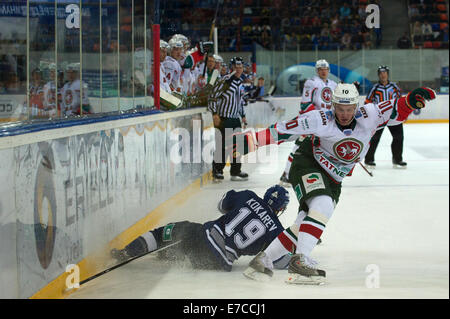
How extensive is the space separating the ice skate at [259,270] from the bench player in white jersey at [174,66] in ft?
9.06

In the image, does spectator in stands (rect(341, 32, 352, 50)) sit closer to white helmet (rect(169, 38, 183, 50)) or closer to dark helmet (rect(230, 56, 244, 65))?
dark helmet (rect(230, 56, 244, 65))

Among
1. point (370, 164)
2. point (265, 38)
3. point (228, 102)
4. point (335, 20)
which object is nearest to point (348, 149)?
point (228, 102)

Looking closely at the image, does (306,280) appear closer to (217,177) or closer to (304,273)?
(304,273)

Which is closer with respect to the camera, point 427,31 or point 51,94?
point 51,94

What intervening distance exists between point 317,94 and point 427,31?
9888mm

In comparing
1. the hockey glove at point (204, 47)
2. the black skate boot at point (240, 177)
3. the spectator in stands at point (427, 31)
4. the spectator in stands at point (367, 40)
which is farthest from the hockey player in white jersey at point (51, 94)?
the spectator in stands at point (427, 31)

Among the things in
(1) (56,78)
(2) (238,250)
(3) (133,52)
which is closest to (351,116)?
(2) (238,250)

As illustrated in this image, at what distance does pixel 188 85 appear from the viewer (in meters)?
6.93

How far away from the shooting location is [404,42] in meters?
14.1

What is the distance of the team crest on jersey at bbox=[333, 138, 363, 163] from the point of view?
144 inches

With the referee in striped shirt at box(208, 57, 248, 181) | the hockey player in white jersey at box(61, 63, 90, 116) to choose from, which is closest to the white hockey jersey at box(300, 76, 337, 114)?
the referee in striped shirt at box(208, 57, 248, 181)

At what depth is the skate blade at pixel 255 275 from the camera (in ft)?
11.8
